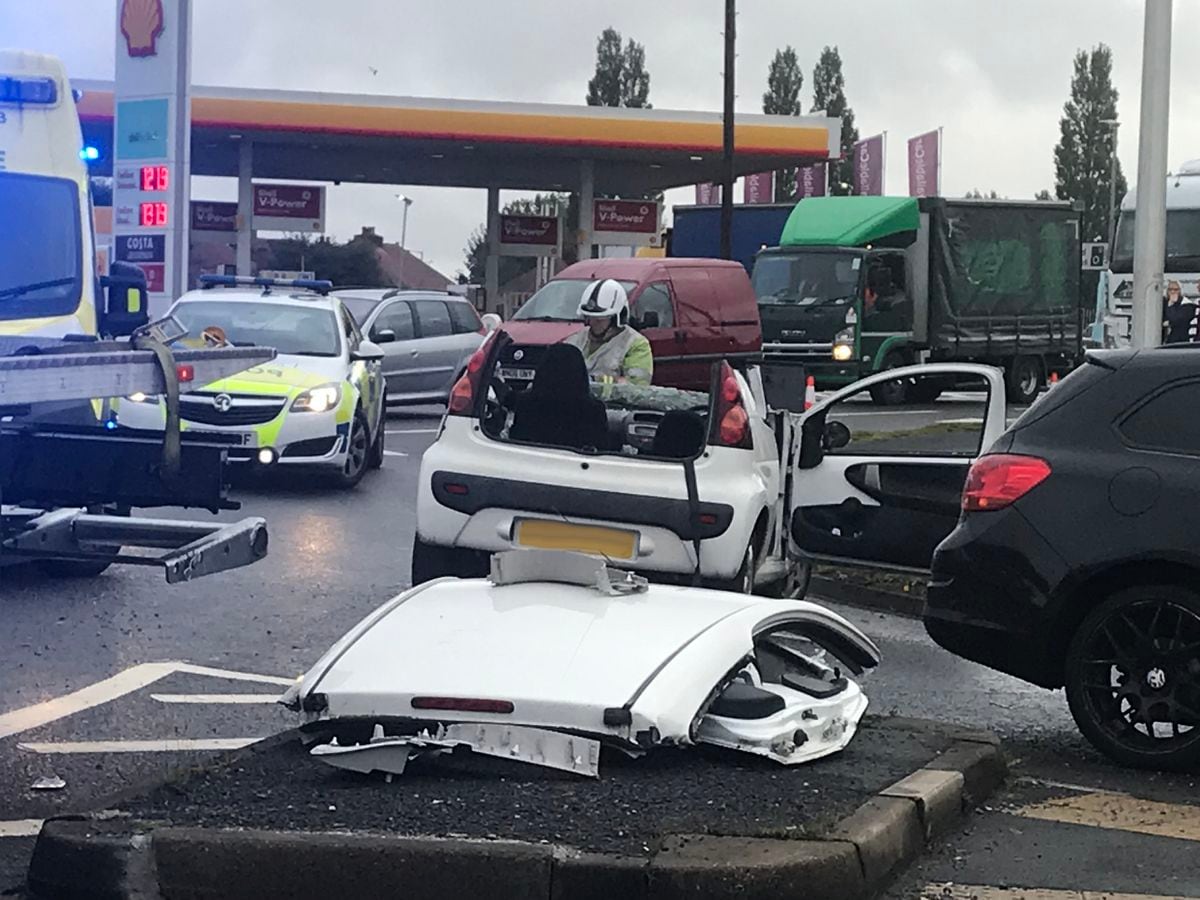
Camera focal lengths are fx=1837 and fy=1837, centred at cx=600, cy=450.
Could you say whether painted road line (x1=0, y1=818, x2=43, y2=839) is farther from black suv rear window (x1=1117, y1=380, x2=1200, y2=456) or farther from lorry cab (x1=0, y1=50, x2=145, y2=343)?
black suv rear window (x1=1117, y1=380, x2=1200, y2=456)

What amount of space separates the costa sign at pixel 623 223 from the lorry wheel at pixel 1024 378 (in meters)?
16.0

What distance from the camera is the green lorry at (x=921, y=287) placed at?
28859mm

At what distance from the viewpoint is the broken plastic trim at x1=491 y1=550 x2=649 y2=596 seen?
6262 mm

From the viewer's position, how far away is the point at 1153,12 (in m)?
15.5

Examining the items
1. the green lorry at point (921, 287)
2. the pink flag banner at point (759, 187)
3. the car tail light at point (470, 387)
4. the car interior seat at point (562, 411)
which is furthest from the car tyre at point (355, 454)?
the pink flag banner at point (759, 187)

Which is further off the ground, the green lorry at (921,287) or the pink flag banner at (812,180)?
the pink flag banner at (812,180)

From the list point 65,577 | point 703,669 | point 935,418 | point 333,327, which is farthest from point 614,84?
point 703,669

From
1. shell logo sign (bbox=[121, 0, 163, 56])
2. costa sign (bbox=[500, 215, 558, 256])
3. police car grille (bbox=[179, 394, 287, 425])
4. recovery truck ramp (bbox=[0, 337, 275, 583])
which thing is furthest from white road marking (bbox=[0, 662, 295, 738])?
costa sign (bbox=[500, 215, 558, 256])

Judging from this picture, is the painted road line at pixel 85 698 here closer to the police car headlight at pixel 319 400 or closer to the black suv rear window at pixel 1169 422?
the black suv rear window at pixel 1169 422

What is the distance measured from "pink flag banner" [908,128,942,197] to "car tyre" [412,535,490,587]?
4539 centimetres

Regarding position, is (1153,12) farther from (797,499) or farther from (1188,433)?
(1188,433)

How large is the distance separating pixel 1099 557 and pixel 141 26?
19474 mm

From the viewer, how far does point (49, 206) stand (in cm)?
990

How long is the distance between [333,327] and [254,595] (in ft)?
20.5
